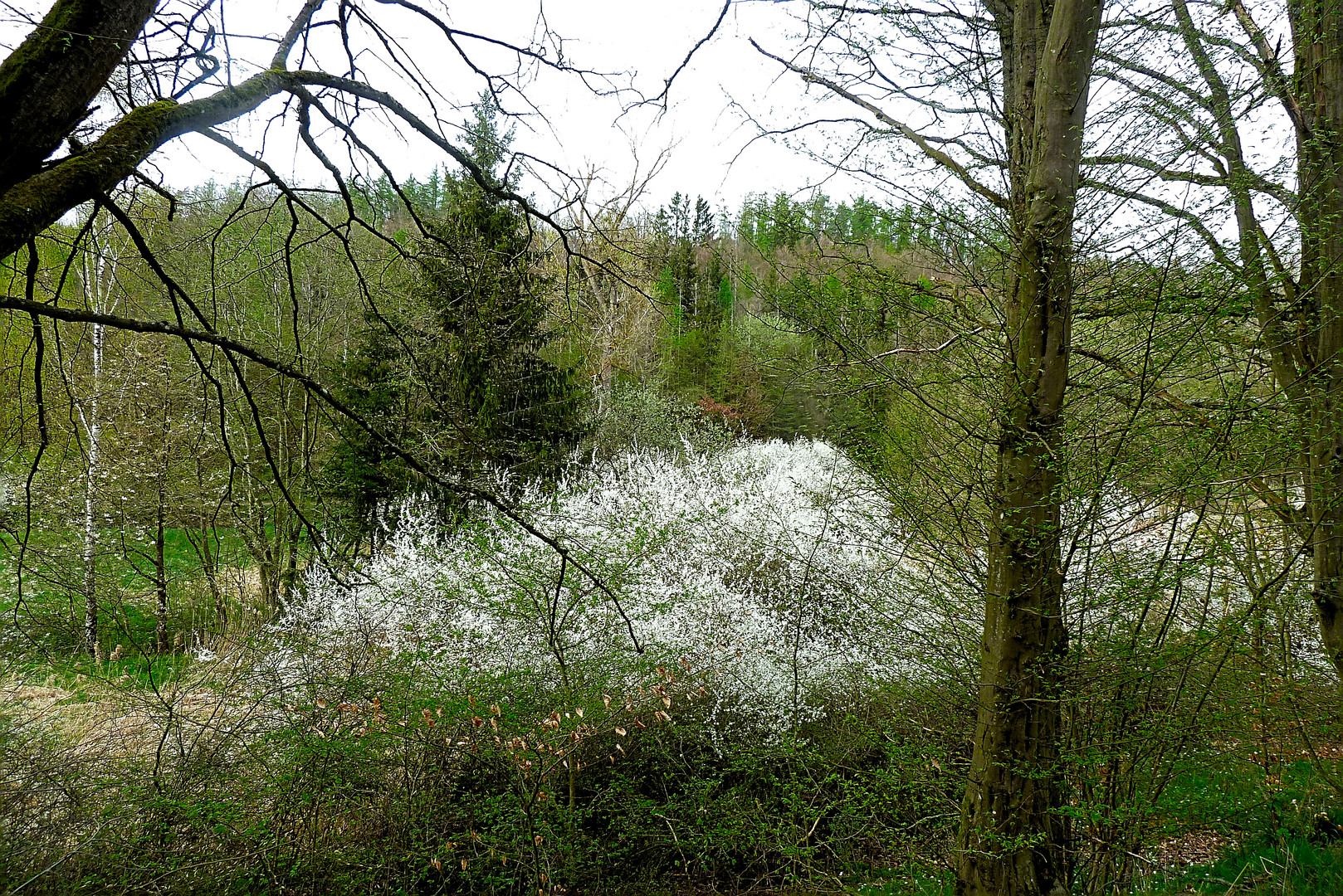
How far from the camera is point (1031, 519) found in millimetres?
2324

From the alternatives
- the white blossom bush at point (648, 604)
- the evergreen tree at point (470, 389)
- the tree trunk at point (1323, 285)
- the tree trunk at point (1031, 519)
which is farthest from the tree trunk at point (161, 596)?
the tree trunk at point (1323, 285)

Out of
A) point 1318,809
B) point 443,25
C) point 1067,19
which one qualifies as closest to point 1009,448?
point 1067,19

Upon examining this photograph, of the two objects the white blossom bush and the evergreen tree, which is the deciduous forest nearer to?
the white blossom bush

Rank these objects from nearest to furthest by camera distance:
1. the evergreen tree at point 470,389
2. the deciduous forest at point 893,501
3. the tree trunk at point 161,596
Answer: the deciduous forest at point 893,501, the tree trunk at point 161,596, the evergreen tree at point 470,389

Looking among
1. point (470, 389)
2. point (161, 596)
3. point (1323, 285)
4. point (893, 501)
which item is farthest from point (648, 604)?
point (161, 596)

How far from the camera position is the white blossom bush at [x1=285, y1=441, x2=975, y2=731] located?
5230 millimetres

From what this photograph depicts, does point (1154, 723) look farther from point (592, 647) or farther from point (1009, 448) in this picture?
point (592, 647)

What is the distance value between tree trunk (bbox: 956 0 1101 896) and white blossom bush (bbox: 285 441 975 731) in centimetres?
114

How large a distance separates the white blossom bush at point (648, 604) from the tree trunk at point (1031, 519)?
114cm

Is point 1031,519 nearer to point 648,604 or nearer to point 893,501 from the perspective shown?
point 893,501

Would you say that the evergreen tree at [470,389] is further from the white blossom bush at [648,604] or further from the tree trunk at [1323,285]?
the tree trunk at [1323,285]

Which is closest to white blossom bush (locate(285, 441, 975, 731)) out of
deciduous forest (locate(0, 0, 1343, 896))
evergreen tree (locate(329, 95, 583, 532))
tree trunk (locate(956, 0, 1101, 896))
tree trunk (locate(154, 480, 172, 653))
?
deciduous forest (locate(0, 0, 1343, 896))

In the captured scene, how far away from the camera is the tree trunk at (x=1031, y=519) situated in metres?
2.26

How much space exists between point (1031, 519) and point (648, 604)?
14.0ft
